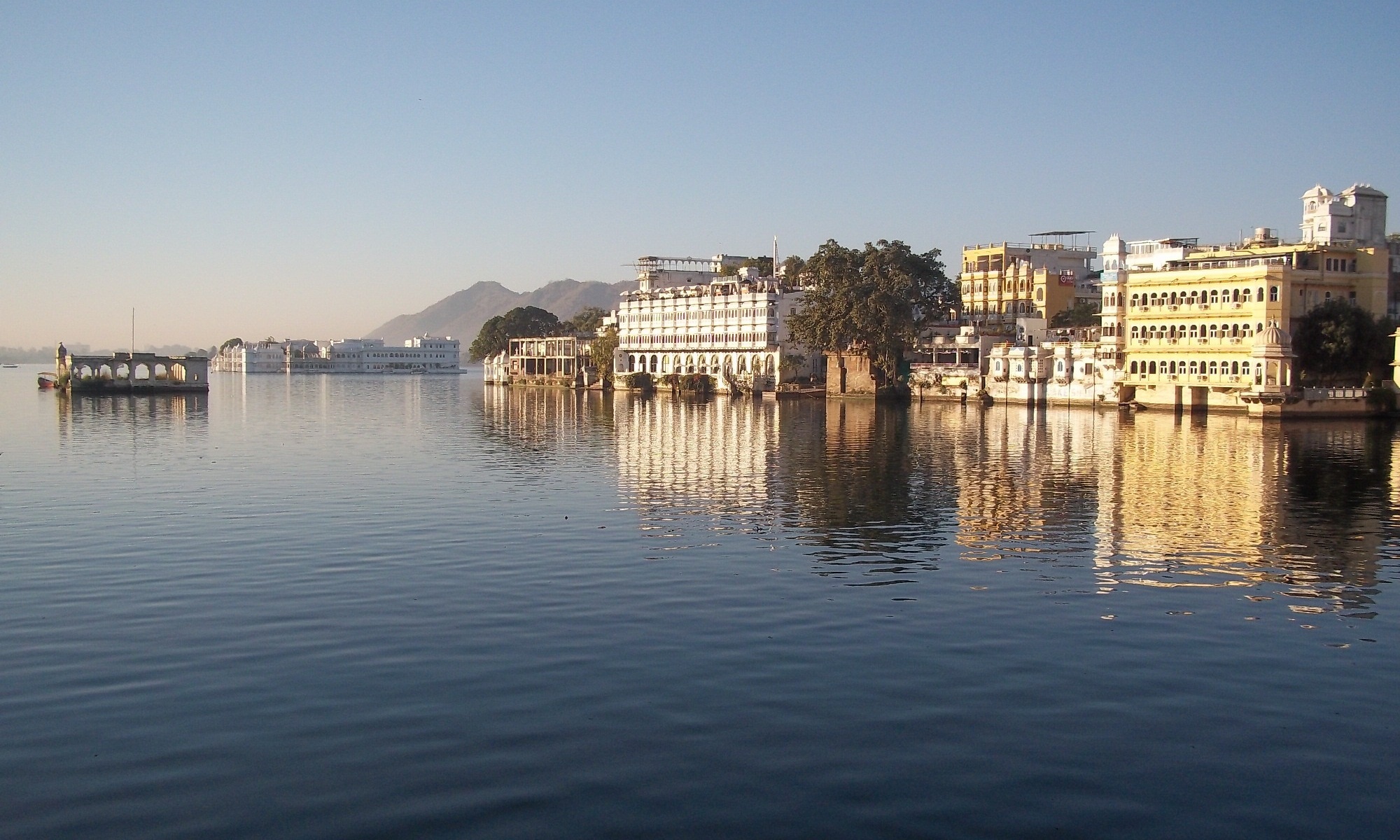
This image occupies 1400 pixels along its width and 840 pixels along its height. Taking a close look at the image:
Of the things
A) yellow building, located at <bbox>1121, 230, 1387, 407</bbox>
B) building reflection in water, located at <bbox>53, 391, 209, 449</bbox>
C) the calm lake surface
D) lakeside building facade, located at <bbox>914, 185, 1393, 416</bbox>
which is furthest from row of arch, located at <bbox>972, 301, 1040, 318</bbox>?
the calm lake surface

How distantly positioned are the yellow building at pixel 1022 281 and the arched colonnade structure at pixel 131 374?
71013mm

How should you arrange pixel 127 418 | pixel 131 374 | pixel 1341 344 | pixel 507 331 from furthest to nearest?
pixel 507 331
pixel 131 374
pixel 127 418
pixel 1341 344

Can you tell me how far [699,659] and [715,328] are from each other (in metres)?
102

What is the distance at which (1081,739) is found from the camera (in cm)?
1280

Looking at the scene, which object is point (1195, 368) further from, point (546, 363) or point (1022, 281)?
point (546, 363)

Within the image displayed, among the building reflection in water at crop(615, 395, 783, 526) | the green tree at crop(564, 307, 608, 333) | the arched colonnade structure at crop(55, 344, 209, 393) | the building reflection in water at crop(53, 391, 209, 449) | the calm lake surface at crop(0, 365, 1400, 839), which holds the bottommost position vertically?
the calm lake surface at crop(0, 365, 1400, 839)

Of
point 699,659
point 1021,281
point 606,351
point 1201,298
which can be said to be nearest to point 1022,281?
point 1021,281

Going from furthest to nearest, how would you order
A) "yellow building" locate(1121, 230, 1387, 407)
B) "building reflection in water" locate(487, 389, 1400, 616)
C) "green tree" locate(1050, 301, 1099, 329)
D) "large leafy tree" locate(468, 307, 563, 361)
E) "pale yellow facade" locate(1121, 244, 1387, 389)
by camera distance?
1. "large leafy tree" locate(468, 307, 563, 361)
2. "green tree" locate(1050, 301, 1099, 329)
3. "pale yellow facade" locate(1121, 244, 1387, 389)
4. "yellow building" locate(1121, 230, 1387, 407)
5. "building reflection in water" locate(487, 389, 1400, 616)

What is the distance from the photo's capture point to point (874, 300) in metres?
91.6

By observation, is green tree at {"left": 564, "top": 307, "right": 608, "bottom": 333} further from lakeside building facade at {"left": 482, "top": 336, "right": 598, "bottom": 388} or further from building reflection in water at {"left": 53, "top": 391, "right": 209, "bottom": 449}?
building reflection in water at {"left": 53, "top": 391, "right": 209, "bottom": 449}

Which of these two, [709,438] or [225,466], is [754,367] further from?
[225,466]

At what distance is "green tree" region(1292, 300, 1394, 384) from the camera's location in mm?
66562

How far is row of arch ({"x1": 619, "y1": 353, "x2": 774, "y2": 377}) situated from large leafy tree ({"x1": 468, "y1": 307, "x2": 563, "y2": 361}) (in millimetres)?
45787

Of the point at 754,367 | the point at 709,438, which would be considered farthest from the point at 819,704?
the point at 754,367
